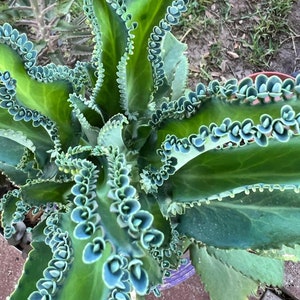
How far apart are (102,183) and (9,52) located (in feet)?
0.55

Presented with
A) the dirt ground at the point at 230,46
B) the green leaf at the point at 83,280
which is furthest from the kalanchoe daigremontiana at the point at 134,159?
the dirt ground at the point at 230,46

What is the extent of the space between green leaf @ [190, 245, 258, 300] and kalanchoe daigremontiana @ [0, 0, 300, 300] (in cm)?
6

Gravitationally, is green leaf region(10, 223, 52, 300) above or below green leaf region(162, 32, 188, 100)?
below

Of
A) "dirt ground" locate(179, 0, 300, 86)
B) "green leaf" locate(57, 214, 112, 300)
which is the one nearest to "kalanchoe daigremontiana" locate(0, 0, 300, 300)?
"green leaf" locate(57, 214, 112, 300)

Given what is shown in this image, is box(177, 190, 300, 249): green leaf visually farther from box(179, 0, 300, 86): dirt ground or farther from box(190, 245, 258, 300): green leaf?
box(179, 0, 300, 86): dirt ground

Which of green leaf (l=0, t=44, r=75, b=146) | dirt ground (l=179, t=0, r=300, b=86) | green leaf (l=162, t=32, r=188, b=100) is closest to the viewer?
green leaf (l=0, t=44, r=75, b=146)

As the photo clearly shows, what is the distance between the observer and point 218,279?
2.81 ft

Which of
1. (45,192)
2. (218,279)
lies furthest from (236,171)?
(218,279)

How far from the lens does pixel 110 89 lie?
25.7 inches

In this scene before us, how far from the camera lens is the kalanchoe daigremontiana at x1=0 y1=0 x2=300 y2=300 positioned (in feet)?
1.60

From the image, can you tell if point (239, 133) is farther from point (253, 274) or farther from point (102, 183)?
point (253, 274)

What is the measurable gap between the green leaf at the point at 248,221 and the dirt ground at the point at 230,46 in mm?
870

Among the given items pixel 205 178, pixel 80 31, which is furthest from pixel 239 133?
pixel 80 31

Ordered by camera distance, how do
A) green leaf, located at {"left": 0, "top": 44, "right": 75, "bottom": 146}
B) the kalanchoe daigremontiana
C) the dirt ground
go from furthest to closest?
the dirt ground → green leaf, located at {"left": 0, "top": 44, "right": 75, "bottom": 146} → the kalanchoe daigremontiana
